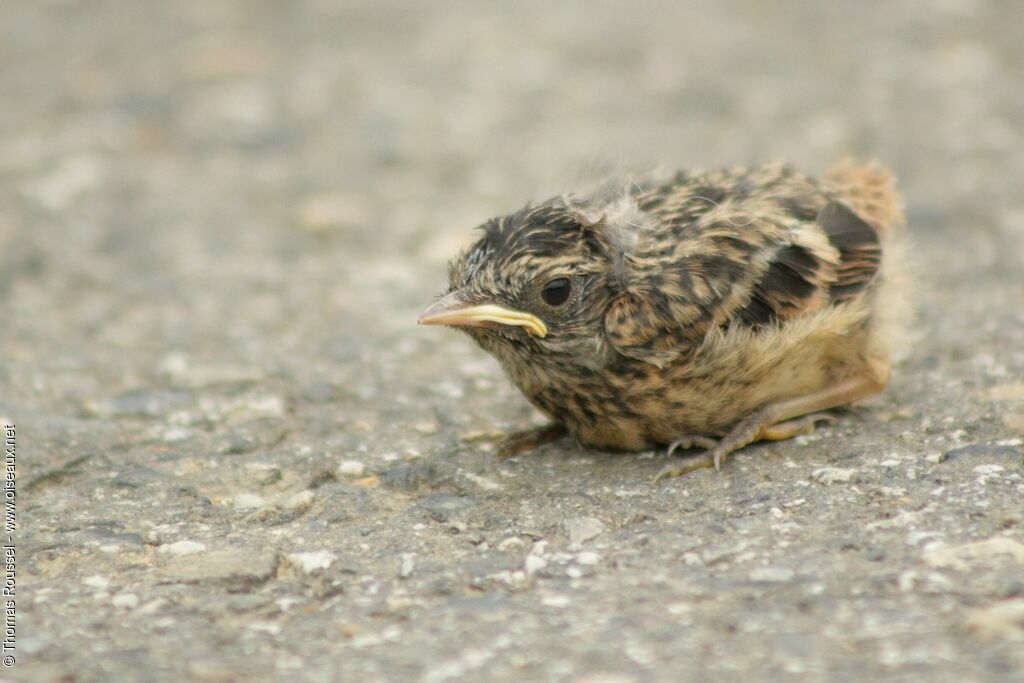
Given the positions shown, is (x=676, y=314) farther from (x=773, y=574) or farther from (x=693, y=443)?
(x=773, y=574)

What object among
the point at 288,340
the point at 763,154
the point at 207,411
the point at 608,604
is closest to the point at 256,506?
the point at 207,411

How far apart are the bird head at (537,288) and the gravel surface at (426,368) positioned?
0.49 metres

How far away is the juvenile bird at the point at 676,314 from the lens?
418cm

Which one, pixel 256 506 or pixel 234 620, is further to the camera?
pixel 256 506

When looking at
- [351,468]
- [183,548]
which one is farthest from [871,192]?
[183,548]

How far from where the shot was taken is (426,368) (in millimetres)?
5621

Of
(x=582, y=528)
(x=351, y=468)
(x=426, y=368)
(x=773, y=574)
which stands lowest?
(x=773, y=574)

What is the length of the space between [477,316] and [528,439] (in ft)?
2.26

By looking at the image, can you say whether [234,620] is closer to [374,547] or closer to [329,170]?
[374,547]

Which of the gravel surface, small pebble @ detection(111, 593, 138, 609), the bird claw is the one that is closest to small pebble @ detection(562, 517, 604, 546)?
the gravel surface

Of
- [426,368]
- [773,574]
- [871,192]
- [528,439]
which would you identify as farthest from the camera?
[426,368]

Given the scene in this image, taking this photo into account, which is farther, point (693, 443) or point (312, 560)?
point (693, 443)

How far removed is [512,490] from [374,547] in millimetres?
606

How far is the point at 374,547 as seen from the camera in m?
3.84
